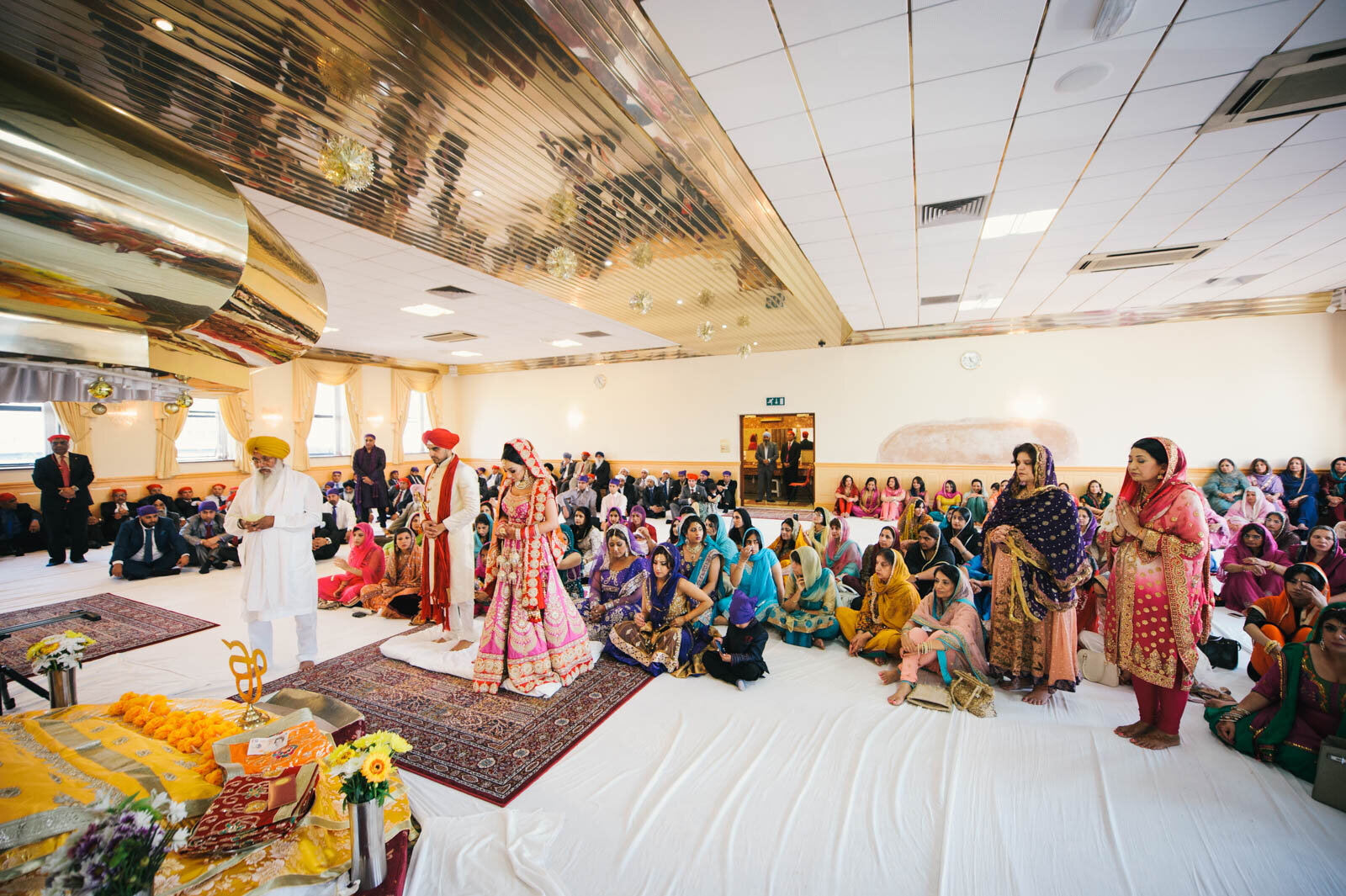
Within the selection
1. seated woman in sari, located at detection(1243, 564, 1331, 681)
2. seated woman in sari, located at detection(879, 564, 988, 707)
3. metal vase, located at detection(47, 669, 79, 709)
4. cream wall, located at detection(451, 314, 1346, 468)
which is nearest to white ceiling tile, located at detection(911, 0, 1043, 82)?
seated woman in sari, located at detection(879, 564, 988, 707)

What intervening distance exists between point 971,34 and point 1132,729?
3.18 metres

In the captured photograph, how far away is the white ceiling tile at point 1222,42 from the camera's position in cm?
213

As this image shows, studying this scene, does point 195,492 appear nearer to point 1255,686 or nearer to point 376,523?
point 376,523

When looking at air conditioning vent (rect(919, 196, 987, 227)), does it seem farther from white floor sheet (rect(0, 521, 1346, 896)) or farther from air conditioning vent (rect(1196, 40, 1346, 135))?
white floor sheet (rect(0, 521, 1346, 896))

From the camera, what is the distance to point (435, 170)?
3.26 metres

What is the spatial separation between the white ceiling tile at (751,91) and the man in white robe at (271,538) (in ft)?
9.63

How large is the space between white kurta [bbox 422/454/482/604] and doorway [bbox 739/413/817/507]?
733 centimetres

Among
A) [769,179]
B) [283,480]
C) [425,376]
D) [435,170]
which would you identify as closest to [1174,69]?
[769,179]

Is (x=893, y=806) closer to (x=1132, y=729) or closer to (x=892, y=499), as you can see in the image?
(x=1132, y=729)

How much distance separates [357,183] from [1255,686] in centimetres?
492

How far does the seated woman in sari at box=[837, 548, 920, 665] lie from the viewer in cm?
350

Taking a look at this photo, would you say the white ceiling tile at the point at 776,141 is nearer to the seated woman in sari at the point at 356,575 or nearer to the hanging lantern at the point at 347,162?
the hanging lantern at the point at 347,162

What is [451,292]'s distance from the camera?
19.6 ft

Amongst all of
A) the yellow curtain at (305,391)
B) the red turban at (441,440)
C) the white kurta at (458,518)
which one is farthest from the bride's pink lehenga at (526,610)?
the yellow curtain at (305,391)
